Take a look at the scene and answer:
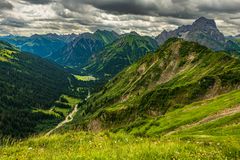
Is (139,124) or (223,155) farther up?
(223,155)

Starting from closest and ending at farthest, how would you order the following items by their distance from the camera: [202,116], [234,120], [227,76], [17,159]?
1. [17,159]
2. [234,120]
3. [202,116]
4. [227,76]

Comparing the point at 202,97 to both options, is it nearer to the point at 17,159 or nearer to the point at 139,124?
the point at 139,124

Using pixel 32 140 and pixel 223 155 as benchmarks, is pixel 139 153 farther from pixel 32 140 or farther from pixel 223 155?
pixel 32 140

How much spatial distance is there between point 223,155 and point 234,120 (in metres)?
56.5

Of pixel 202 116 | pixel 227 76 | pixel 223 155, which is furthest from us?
pixel 227 76

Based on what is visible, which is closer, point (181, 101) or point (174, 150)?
point (174, 150)

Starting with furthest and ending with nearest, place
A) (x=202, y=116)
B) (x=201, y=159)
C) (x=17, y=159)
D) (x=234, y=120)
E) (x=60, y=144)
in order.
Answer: (x=202, y=116) → (x=234, y=120) → (x=60, y=144) → (x=17, y=159) → (x=201, y=159)

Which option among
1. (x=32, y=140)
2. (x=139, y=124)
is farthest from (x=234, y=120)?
(x=139, y=124)

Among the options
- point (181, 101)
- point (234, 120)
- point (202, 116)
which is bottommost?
point (181, 101)

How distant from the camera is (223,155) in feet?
52.1

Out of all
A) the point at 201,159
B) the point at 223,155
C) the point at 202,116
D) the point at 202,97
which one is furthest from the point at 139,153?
the point at 202,97

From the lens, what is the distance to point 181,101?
628ft

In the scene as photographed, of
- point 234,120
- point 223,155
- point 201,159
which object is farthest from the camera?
point 234,120

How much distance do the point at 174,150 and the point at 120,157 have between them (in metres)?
2.81
